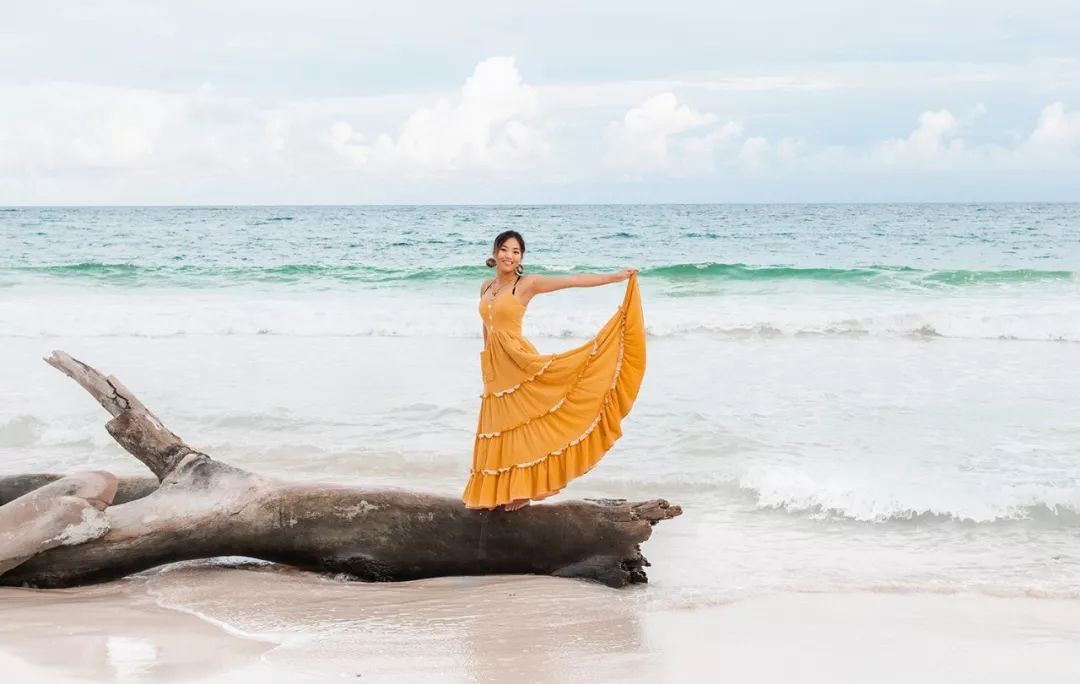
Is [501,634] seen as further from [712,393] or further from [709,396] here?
[712,393]

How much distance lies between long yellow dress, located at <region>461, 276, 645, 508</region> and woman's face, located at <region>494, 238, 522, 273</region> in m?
0.13

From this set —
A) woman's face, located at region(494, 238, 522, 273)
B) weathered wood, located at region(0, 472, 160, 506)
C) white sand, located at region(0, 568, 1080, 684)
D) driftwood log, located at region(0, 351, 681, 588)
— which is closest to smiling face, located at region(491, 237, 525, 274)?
woman's face, located at region(494, 238, 522, 273)

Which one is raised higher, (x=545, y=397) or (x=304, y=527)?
(x=545, y=397)

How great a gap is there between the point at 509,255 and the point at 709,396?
5617mm

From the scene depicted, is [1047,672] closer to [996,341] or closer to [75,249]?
[996,341]

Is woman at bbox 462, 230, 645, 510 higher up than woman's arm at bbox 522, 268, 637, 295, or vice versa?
woman's arm at bbox 522, 268, 637, 295

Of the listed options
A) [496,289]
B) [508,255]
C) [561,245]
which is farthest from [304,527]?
[561,245]

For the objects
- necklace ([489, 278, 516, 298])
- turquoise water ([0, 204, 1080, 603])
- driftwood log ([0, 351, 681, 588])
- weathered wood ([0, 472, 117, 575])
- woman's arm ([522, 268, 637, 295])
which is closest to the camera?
weathered wood ([0, 472, 117, 575])

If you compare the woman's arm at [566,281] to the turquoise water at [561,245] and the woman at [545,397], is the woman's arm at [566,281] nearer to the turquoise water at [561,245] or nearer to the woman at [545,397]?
the woman at [545,397]

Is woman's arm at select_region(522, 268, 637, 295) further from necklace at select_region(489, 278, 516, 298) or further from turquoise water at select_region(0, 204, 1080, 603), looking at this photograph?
turquoise water at select_region(0, 204, 1080, 603)

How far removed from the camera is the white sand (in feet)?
12.9

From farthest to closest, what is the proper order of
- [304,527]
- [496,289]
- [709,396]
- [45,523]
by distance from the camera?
[709,396], [496,289], [304,527], [45,523]

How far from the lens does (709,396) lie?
1041 centimetres

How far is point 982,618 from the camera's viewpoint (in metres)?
4.74
